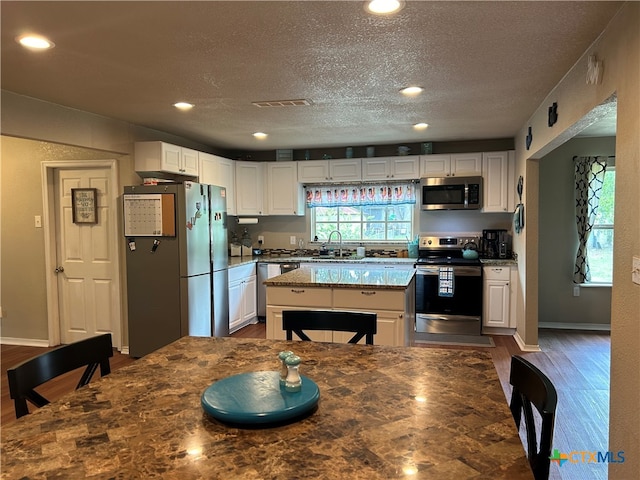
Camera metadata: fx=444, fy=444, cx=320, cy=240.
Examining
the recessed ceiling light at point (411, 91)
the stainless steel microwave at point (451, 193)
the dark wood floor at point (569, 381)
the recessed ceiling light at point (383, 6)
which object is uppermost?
the recessed ceiling light at point (411, 91)

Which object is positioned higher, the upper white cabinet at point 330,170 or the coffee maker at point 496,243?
the upper white cabinet at point 330,170

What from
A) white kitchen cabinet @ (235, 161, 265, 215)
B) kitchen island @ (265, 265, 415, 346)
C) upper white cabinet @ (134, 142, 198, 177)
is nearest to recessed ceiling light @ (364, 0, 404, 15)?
kitchen island @ (265, 265, 415, 346)

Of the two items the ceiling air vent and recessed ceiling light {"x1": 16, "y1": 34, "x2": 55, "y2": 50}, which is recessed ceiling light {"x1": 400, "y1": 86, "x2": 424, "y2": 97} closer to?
the ceiling air vent

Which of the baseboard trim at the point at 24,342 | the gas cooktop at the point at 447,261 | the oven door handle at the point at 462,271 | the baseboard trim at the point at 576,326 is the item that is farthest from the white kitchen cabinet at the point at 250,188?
the baseboard trim at the point at 576,326

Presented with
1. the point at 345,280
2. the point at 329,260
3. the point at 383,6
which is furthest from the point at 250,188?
the point at 383,6

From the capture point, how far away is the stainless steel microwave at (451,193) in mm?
5387

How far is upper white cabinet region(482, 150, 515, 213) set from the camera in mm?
5277

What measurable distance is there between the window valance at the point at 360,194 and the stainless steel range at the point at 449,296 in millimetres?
1099

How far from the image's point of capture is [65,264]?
4.81 metres

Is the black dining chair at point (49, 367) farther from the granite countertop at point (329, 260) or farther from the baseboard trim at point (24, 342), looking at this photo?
the baseboard trim at point (24, 342)

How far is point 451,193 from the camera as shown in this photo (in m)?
5.49

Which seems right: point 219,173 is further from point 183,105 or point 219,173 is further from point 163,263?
point 183,105

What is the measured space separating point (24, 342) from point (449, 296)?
478 centimetres

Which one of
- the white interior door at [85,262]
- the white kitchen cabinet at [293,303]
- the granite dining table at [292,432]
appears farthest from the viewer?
the white interior door at [85,262]
